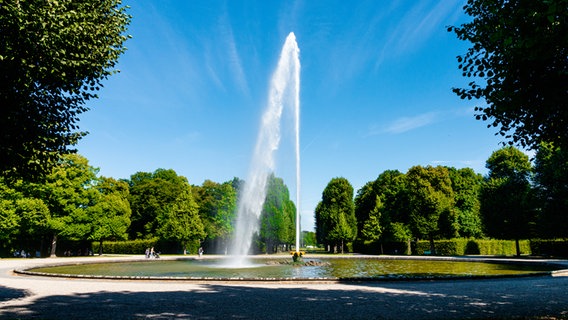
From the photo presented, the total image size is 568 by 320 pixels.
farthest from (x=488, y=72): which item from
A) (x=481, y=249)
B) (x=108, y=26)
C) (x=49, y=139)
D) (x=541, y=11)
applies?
(x=481, y=249)

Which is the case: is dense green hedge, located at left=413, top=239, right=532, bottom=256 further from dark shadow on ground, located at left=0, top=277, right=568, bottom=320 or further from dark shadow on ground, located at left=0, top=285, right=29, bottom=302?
dark shadow on ground, located at left=0, top=285, right=29, bottom=302

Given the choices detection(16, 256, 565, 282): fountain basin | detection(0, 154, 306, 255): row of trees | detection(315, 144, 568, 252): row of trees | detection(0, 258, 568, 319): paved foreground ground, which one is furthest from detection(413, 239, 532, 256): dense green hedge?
detection(0, 258, 568, 319): paved foreground ground

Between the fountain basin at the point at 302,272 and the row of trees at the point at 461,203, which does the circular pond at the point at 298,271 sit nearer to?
the fountain basin at the point at 302,272

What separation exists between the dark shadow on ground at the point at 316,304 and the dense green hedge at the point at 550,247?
119 ft

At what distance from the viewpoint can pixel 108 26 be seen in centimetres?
1541

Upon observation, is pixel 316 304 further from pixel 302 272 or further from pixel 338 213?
pixel 338 213

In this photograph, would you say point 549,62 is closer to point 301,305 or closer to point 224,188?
point 301,305

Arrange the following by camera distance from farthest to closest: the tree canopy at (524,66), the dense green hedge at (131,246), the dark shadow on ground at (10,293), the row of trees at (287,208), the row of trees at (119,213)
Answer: the dense green hedge at (131,246), the row of trees at (119,213), the row of trees at (287,208), the dark shadow on ground at (10,293), the tree canopy at (524,66)

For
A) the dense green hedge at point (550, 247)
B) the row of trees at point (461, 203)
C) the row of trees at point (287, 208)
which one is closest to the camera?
the row of trees at point (461, 203)

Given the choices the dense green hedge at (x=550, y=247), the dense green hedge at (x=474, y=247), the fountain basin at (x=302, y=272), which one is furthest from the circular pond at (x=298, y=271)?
the dense green hedge at (x=474, y=247)

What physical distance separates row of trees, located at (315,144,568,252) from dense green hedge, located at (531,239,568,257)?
163 cm

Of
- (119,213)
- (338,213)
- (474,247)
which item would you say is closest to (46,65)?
(119,213)

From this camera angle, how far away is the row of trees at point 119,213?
48.7 meters

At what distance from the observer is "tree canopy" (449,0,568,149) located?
9898mm
